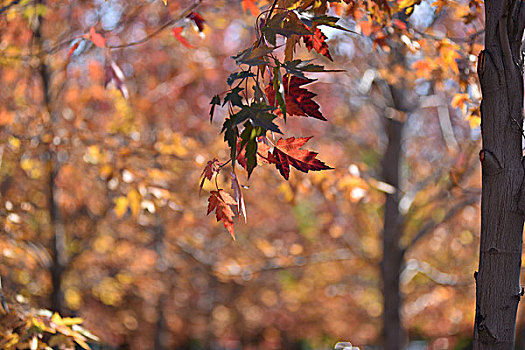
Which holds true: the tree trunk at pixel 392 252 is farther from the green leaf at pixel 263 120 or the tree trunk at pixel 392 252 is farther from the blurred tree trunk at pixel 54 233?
the green leaf at pixel 263 120

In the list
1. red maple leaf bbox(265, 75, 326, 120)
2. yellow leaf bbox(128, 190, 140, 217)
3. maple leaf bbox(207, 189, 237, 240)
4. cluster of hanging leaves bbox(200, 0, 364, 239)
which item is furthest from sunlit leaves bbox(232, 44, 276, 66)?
yellow leaf bbox(128, 190, 140, 217)


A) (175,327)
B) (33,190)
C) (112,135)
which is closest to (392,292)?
(112,135)

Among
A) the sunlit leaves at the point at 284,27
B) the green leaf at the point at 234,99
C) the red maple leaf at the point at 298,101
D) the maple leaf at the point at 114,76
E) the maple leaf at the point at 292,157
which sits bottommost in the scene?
the maple leaf at the point at 114,76

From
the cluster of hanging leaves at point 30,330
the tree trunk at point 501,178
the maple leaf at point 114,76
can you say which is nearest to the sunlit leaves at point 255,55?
the tree trunk at point 501,178

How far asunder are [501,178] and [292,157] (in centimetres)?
66

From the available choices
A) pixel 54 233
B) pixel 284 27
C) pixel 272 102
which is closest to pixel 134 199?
pixel 54 233

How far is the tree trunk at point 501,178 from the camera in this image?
162 centimetres

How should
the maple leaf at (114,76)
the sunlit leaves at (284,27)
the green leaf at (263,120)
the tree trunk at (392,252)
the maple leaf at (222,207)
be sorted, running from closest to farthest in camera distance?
the green leaf at (263,120) → the sunlit leaves at (284,27) → the maple leaf at (222,207) → the maple leaf at (114,76) → the tree trunk at (392,252)

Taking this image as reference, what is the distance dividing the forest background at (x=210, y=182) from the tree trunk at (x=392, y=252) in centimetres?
2

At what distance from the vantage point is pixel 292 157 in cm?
147

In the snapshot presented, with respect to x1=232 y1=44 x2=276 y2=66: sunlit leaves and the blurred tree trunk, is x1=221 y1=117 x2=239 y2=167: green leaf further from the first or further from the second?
the blurred tree trunk

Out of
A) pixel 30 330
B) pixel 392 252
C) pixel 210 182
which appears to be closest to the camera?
pixel 30 330

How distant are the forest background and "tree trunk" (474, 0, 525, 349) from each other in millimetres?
543

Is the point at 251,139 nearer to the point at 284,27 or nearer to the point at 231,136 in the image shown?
the point at 231,136
